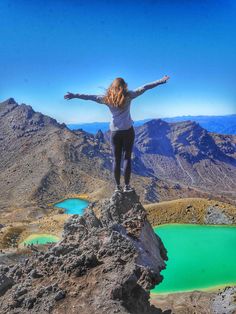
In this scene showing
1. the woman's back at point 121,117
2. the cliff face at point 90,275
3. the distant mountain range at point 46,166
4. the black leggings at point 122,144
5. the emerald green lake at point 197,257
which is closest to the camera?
the cliff face at point 90,275

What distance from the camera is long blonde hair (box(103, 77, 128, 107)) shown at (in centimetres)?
836

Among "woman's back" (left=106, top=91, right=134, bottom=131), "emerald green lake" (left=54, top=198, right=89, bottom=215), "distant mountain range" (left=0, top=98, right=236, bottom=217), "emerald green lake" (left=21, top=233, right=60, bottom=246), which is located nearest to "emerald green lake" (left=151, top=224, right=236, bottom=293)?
"woman's back" (left=106, top=91, right=134, bottom=131)

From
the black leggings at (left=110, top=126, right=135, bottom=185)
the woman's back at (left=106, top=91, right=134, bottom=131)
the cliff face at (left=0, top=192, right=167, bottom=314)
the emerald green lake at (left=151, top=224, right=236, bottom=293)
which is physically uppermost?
the woman's back at (left=106, top=91, right=134, bottom=131)

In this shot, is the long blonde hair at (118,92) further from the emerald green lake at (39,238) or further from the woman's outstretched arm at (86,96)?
the emerald green lake at (39,238)

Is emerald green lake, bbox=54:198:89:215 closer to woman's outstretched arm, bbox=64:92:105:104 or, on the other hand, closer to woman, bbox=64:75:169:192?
woman, bbox=64:75:169:192

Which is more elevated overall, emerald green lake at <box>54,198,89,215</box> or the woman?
the woman

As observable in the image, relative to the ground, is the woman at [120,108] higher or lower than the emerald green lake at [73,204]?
higher

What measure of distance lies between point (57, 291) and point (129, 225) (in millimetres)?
3252

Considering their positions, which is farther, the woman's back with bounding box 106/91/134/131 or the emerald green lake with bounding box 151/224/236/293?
the emerald green lake with bounding box 151/224/236/293

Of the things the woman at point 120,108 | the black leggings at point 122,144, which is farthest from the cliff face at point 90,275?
the woman at point 120,108

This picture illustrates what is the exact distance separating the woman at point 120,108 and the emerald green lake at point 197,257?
10.8 meters

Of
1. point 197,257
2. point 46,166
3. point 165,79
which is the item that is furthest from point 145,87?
point 46,166

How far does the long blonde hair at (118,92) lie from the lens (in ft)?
27.4

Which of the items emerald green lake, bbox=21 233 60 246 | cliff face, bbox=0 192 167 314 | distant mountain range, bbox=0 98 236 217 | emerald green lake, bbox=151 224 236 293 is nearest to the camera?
cliff face, bbox=0 192 167 314
